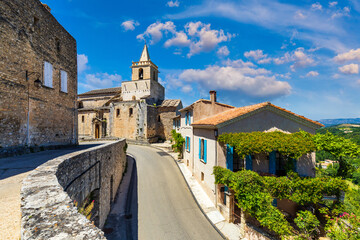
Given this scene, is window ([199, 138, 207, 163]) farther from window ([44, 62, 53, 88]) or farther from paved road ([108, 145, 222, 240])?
window ([44, 62, 53, 88])

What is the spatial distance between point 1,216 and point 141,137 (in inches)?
1105

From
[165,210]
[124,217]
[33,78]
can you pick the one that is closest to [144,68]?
[33,78]

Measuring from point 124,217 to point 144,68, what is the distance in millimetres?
31829

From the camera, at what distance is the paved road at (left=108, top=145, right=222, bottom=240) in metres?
8.71

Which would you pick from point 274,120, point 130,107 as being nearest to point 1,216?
point 274,120

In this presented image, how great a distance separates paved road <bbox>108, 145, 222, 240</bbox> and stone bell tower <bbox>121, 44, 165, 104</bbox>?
21.9 meters

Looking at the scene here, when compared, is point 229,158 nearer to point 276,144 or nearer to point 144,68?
point 276,144

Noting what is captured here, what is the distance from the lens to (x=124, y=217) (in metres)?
9.91

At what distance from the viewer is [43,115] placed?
34.7 ft

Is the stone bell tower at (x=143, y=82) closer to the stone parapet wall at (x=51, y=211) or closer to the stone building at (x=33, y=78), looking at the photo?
the stone building at (x=33, y=78)

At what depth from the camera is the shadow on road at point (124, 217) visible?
8.50m

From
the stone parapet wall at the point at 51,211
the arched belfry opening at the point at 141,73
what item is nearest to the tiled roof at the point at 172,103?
the arched belfry opening at the point at 141,73

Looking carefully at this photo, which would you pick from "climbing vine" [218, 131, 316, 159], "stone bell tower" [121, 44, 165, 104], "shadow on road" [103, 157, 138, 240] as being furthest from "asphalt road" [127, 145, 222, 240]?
"stone bell tower" [121, 44, 165, 104]

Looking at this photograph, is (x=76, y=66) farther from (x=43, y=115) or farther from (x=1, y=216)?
(x=1, y=216)
